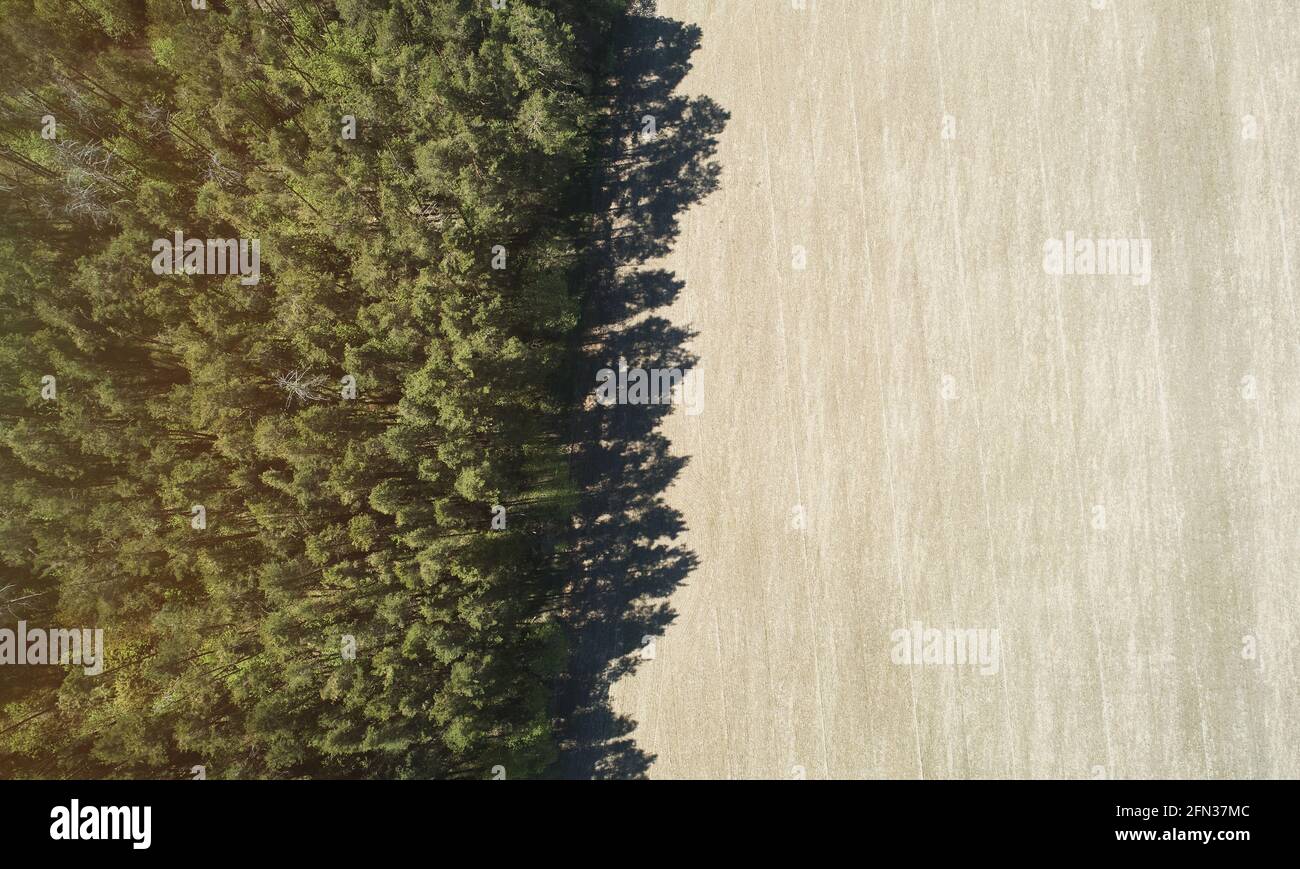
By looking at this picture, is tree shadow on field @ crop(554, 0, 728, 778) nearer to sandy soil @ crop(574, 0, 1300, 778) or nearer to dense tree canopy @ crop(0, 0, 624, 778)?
sandy soil @ crop(574, 0, 1300, 778)

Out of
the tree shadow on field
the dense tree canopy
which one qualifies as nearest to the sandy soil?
the tree shadow on field

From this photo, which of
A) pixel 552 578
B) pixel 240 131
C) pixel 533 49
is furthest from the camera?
pixel 552 578

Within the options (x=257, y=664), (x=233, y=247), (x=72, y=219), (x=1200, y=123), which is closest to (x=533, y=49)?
(x=233, y=247)

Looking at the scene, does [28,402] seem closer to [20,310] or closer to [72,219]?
[20,310]

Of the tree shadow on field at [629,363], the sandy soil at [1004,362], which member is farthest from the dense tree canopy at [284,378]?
the sandy soil at [1004,362]

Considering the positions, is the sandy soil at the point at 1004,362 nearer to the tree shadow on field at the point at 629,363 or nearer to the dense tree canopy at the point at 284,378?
the tree shadow on field at the point at 629,363
